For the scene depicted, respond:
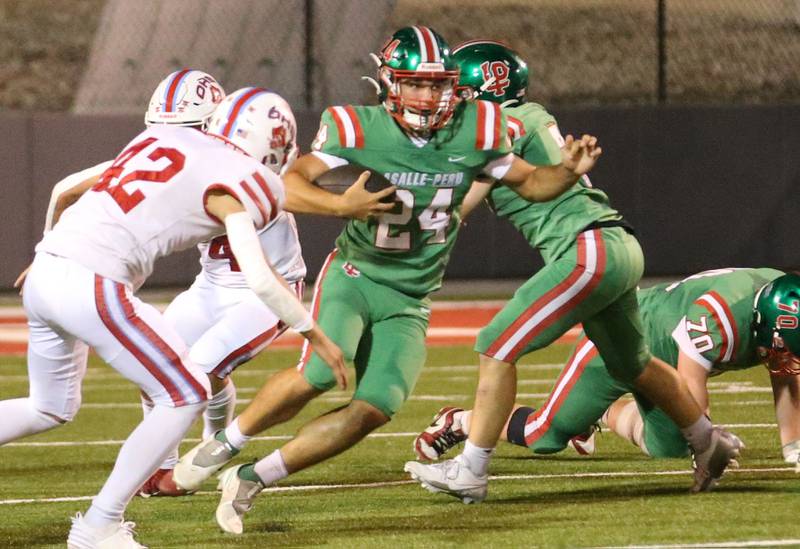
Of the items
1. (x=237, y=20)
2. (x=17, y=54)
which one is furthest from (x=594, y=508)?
(x=17, y=54)

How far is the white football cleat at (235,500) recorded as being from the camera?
5.41m

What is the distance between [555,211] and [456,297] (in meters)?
7.74

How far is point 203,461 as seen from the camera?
5.79m

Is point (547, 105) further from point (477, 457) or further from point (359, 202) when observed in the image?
point (359, 202)

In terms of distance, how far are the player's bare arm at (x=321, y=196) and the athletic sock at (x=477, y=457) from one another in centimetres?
91

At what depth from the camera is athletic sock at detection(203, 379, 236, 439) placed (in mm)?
6590

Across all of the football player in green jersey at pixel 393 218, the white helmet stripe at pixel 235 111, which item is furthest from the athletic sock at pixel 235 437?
the white helmet stripe at pixel 235 111

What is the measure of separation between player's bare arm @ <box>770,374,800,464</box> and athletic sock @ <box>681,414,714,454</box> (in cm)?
40

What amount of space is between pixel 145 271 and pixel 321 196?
2.23ft

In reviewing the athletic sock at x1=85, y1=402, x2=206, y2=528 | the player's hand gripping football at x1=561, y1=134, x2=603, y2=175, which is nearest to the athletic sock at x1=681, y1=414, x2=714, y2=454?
the player's hand gripping football at x1=561, y1=134, x2=603, y2=175

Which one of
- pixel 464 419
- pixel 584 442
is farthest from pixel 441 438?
pixel 584 442

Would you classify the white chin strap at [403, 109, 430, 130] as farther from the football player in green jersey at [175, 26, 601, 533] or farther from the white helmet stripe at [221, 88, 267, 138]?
the white helmet stripe at [221, 88, 267, 138]

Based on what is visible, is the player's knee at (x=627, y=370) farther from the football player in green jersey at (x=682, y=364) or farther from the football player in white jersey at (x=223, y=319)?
the football player in white jersey at (x=223, y=319)

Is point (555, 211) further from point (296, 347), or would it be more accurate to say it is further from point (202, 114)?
point (296, 347)
